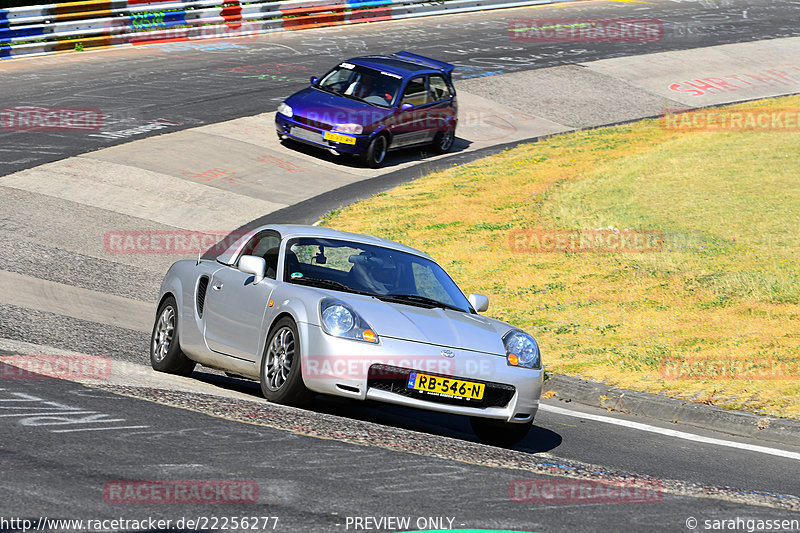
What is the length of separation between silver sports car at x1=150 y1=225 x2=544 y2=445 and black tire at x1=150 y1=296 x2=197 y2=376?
0.06 ft

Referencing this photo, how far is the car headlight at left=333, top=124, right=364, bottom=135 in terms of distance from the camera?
69.6 ft

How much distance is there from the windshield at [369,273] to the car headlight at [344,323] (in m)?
0.58

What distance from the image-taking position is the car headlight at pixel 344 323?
7.48 meters

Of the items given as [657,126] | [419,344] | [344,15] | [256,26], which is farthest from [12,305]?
[344,15]

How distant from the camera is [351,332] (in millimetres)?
7500

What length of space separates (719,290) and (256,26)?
2328 cm

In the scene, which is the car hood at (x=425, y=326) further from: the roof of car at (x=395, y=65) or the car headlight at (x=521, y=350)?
the roof of car at (x=395, y=65)

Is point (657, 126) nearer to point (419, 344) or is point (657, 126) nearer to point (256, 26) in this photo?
point (256, 26)

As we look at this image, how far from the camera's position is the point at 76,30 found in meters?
28.6

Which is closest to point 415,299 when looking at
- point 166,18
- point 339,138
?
point 339,138
